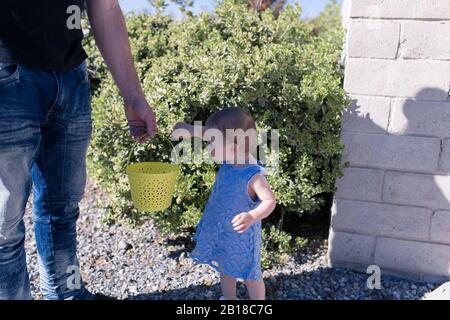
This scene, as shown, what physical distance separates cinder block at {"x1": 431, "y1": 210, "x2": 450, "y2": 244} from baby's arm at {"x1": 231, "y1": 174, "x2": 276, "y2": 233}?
51.2 inches

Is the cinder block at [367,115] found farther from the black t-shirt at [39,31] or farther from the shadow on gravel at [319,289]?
the black t-shirt at [39,31]

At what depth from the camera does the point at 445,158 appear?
9.47 feet

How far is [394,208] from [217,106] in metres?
1.26

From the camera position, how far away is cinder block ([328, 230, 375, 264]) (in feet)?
10.3

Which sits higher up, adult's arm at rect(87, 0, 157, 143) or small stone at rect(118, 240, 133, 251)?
adult's arm at rect(87, 0, 157, 143)

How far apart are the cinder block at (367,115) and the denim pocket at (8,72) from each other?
1.87 meters

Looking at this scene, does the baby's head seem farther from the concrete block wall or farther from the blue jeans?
the concrete block wall

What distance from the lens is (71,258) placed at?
100 inches

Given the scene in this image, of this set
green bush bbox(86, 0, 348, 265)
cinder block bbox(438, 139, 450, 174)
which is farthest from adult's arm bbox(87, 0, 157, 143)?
cinder block bbox(438, 139, 450, 174)

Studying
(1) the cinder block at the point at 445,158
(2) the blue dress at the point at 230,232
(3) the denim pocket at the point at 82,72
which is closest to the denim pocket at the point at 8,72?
(3) the denim pocket at the point at 82,72

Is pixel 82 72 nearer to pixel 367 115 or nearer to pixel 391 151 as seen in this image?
pixel 367 115

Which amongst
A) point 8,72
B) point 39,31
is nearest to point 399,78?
point 39,31

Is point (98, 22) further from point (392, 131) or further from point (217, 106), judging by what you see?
point (392, 131)
